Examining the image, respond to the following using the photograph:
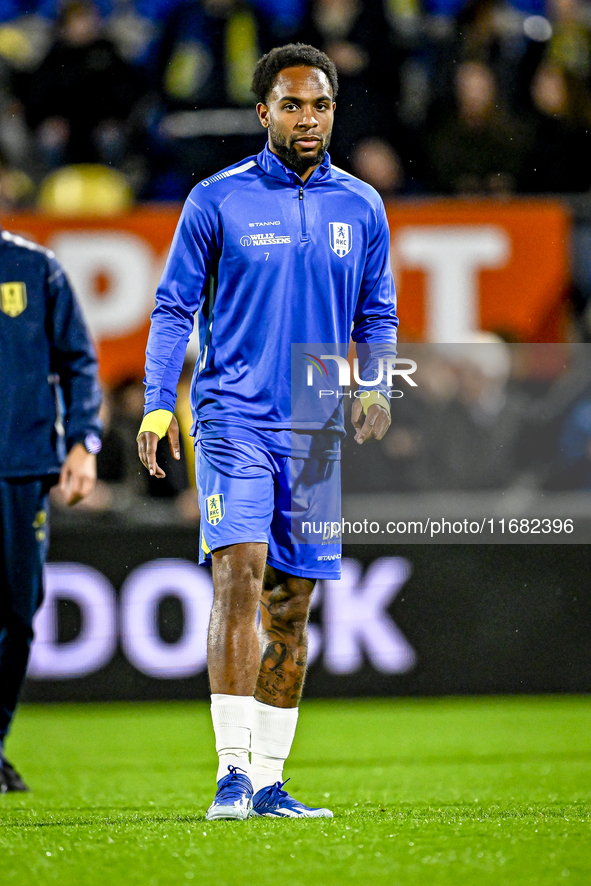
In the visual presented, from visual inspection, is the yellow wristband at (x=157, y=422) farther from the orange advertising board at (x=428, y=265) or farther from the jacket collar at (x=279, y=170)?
the orange advertising board at (x=428, y=265)

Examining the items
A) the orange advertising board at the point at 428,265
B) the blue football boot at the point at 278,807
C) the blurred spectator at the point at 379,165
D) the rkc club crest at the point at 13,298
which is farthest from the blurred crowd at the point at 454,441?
the blue football boot at the point at 278,807

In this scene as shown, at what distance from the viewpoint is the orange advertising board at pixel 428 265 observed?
24.7ft

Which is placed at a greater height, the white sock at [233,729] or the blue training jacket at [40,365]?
the blue training jacket at [40,365]

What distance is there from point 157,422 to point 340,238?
0.76 metres

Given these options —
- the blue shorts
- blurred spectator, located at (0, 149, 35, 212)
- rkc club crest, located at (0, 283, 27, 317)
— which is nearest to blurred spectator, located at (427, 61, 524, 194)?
blurred spectator, located at (0, 149, 35, 212)

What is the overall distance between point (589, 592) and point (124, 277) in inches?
124

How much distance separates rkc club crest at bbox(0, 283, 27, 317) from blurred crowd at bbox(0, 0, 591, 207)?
8.78ft

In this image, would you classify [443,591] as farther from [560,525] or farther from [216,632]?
[216,632]

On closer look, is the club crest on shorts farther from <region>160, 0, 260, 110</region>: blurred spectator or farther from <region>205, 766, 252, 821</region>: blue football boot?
<region>160, 0, 260, 110</region>: blurred spectator

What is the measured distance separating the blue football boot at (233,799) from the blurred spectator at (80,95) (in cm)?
536

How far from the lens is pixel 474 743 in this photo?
572 cm

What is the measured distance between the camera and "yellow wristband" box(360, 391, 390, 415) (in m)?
3.90

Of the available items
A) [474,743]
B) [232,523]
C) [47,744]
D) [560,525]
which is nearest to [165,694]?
[47,744]

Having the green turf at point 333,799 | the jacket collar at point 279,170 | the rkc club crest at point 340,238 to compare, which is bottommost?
the green turf at point 333,799
